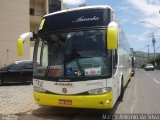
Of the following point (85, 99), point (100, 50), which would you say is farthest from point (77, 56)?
point (85, 99)

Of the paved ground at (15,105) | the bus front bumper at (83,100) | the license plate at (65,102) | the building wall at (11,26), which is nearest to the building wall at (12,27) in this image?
the building wall at (11,26)

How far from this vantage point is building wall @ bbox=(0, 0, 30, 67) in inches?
1421

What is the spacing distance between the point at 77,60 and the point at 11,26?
97.6ft

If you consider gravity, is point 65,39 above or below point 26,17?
below

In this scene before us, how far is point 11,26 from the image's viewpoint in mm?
37500

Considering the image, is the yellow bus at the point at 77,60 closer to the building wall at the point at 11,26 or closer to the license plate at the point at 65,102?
the license plate at the point at 65,102

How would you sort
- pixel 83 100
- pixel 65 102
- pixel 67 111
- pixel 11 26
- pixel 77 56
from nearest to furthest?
pixel 83 100 < pixel 65 102 < pixel 77 56 < pixel 67 111 < pixel 11 26

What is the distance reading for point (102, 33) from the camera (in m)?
9.20

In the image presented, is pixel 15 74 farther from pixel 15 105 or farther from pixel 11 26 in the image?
pixel 11 26

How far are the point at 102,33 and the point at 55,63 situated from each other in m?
1.65

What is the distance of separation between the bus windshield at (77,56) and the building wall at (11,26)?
87.4 feet

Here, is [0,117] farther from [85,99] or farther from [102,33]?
[102,33]

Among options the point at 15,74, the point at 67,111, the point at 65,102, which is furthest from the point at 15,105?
the point at 15,74

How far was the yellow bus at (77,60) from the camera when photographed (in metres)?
8.83
